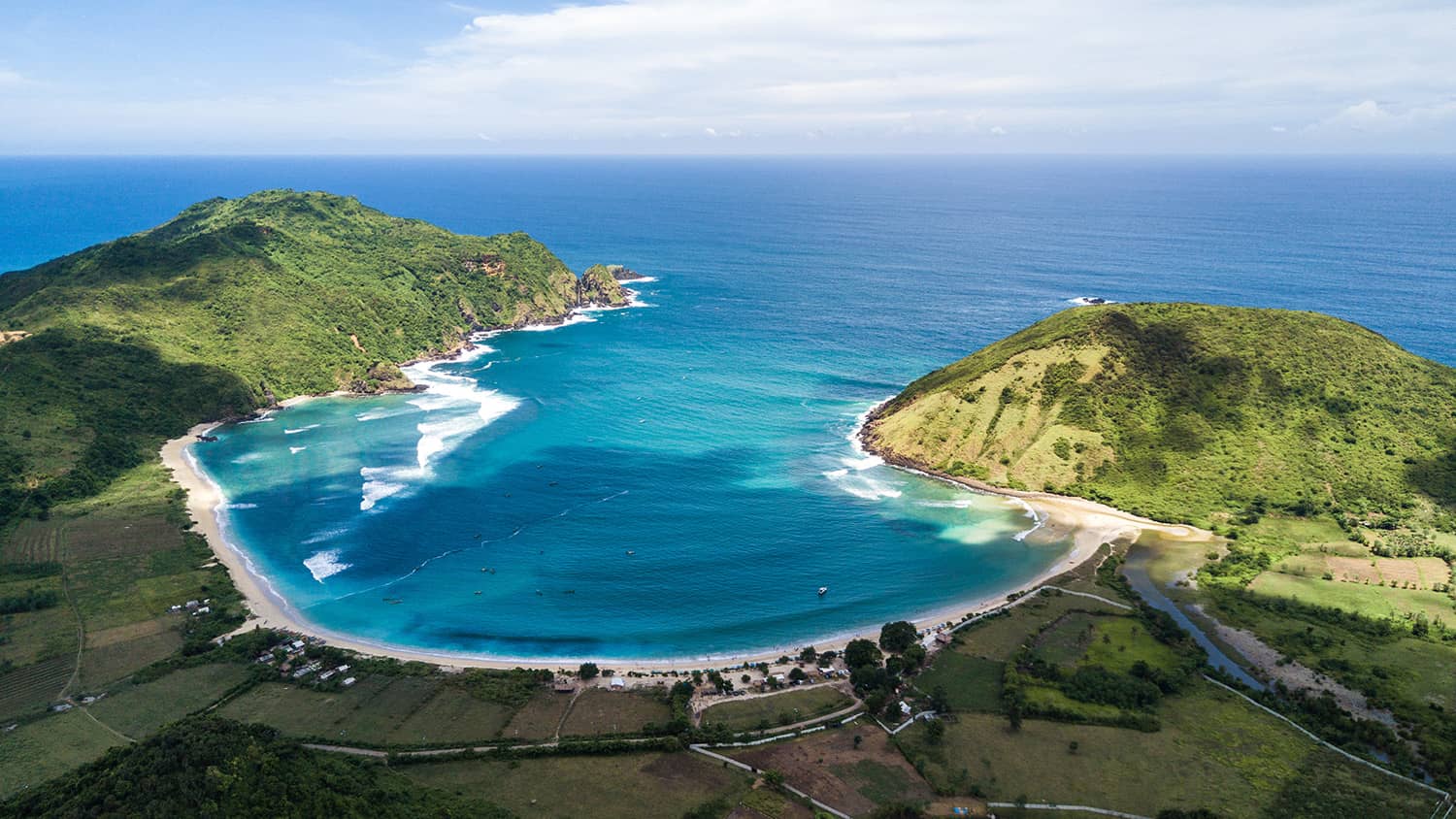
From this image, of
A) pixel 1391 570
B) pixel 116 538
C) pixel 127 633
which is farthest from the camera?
pixel 116 538

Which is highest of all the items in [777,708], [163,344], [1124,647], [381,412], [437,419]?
[163,344]

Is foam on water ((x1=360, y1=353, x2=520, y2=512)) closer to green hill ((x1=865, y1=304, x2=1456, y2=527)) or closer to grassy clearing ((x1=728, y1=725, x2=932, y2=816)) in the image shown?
green hill ((x1=865, y1=304, x2=1456, y2=527))

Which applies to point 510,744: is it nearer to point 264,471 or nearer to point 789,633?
point 789,633

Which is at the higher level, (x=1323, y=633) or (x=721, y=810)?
(x=1323, y=633)

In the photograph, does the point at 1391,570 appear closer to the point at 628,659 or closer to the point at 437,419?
the point at 628,659

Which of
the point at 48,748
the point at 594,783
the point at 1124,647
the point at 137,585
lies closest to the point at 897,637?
the point at 1124,647

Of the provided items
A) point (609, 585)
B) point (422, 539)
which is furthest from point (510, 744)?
point (422, 539)

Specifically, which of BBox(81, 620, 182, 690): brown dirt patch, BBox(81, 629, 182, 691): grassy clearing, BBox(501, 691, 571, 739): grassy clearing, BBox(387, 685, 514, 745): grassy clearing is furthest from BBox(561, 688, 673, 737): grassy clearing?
BBox(81, 620, 182, 690): brown dirt patch
